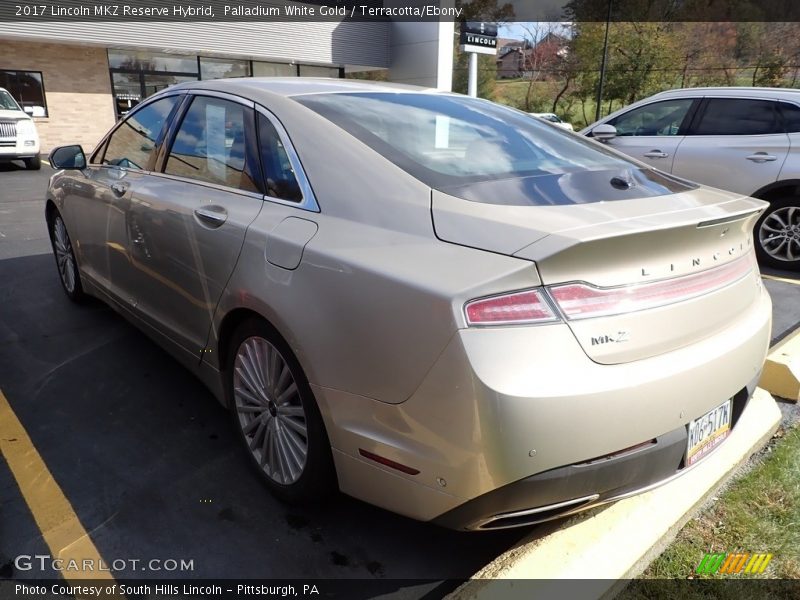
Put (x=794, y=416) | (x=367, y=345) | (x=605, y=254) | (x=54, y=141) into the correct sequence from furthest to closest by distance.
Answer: (x=54, y=141) → (x=794, y=416) → (x=367, y=345) → (x=605, y=254)

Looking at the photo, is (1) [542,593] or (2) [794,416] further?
(2) [794,416]

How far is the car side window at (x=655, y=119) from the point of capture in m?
6.51

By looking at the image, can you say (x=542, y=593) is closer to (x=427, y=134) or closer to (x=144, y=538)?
(x=144, y=538)

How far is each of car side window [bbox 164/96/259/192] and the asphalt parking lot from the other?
121 cm

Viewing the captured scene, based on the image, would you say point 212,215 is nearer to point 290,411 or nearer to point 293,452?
point 290,411

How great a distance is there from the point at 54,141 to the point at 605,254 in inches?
792

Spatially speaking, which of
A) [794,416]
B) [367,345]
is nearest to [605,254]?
[367,345]

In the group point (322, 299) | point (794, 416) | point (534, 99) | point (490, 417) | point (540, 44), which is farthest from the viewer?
point (540, 44)

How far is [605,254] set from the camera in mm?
1673

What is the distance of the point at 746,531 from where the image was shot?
89.7 inches

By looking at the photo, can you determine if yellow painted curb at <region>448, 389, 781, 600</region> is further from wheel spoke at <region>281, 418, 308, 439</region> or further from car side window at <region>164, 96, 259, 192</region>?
car side window at <region>164, 96, 259, 192</region>

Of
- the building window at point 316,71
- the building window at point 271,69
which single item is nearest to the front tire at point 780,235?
the building window at point 271,69

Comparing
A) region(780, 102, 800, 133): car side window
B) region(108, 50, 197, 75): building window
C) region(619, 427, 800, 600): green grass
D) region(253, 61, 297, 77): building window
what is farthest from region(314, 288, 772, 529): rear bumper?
region(253, 61, 297, 77): building window

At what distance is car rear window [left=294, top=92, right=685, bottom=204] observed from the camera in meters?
2.08
